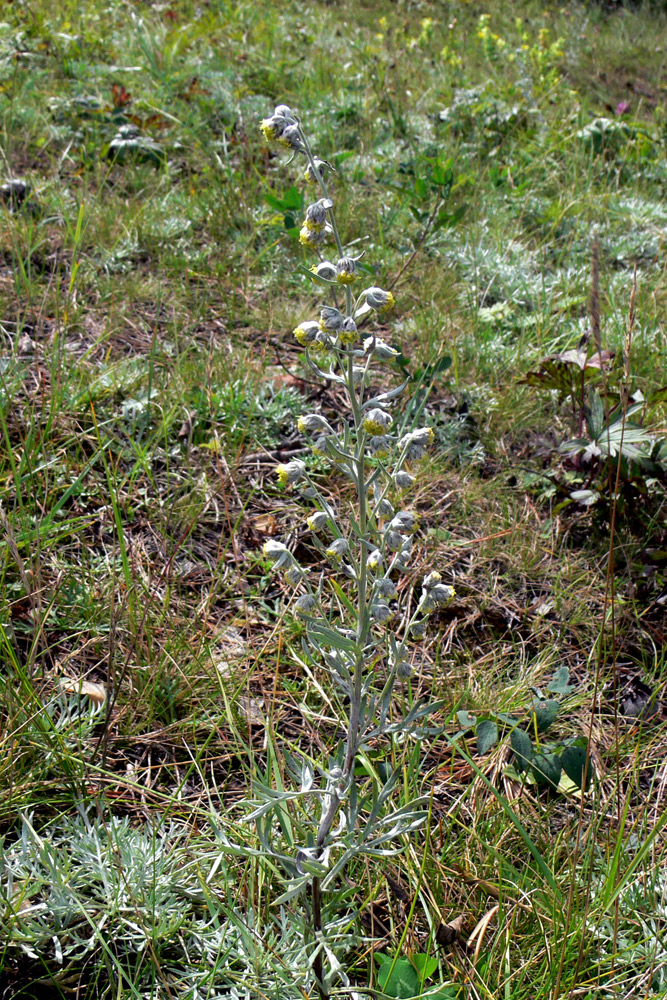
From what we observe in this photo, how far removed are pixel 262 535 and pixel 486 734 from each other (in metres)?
1.12

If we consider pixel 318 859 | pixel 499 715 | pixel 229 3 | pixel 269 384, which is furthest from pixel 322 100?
pixel 318 859

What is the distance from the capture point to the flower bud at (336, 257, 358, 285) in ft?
4.11

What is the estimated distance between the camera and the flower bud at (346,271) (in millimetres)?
1253

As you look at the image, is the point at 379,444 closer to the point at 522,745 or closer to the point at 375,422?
the point at 375,422

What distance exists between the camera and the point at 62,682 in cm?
200

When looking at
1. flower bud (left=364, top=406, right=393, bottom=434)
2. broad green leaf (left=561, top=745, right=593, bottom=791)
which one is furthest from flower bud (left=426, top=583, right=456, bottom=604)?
broad green leaf (left=561, top=745, right=593, bottom=791)

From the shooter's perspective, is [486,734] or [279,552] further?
[486,734]

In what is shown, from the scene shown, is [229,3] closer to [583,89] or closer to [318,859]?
[583,89]

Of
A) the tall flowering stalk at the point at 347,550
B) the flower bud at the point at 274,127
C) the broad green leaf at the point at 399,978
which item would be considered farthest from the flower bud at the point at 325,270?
the broad green leaf at the point at 399,978

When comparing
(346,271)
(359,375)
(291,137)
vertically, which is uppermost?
(291,137)

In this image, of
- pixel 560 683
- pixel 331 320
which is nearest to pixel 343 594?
pixel 331 320

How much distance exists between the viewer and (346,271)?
1.28 metres

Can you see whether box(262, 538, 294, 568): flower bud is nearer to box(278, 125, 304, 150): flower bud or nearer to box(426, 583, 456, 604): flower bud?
box(426, 583, 456, 604): flower bud

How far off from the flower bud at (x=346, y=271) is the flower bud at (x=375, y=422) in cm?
24
